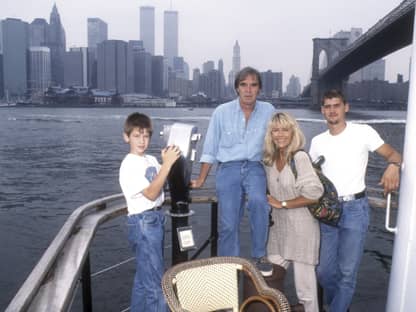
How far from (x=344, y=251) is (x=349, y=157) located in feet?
1.76

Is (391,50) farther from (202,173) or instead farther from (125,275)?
(202,173)

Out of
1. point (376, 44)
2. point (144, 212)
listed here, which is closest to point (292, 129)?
point (144, 212)

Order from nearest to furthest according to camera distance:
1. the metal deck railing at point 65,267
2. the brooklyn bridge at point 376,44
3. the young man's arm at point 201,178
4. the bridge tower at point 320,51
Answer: the metal deck railing at point 65,267 → the young man's arm at point 201,178 → the brooklyn bridge at point 376,44 → the bridge tower at point 320,51

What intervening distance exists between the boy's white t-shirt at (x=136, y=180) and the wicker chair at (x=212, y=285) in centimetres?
46

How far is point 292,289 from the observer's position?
289 inches

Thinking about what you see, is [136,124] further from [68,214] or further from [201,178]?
[68,214]

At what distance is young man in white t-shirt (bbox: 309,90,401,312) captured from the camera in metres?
2.59

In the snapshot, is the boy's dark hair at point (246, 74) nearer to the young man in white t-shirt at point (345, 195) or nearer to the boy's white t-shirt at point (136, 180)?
the young man in white t-shirt at point (345, 195)

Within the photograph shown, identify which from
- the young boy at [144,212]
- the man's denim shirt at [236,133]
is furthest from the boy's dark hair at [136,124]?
Result: the man's denim shirt at [236,133]

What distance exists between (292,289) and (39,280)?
20.9ft

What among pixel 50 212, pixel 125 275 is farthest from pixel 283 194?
→ pixel 50 212

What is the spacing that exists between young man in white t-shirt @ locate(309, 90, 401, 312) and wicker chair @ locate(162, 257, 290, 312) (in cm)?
85

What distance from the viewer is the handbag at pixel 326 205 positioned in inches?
94.3

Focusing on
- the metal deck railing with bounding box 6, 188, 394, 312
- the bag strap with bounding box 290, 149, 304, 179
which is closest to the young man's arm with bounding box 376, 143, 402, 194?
the bag strap with bounding box 290, 149, 304, 179
